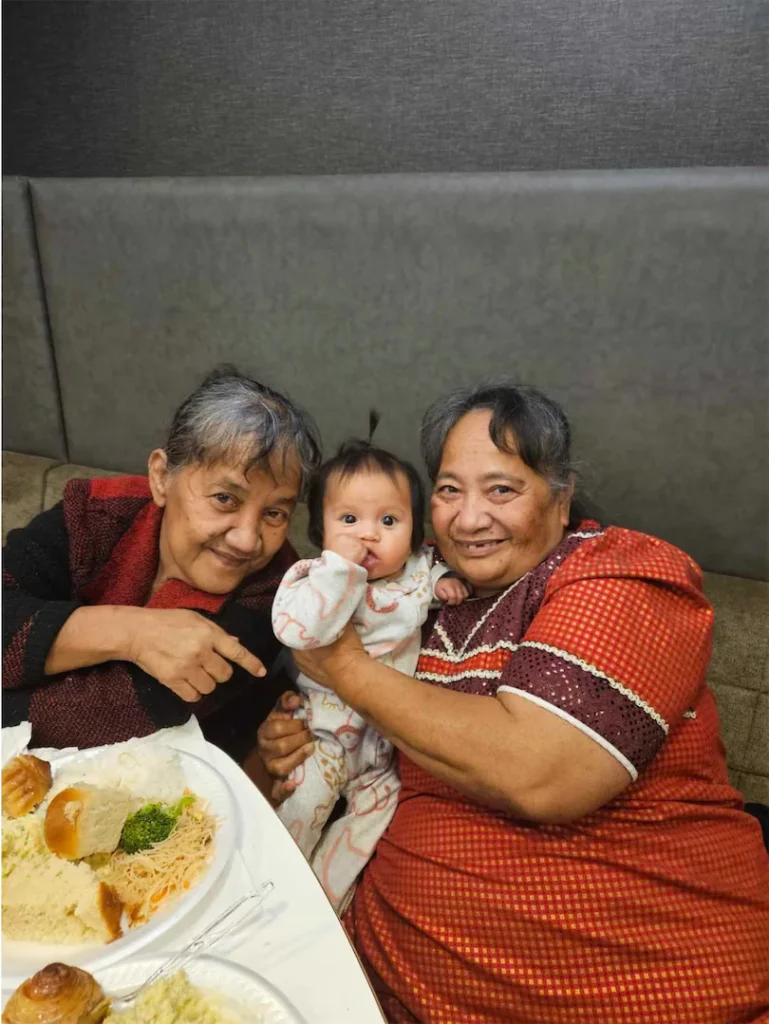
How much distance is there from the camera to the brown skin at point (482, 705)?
106 centimetres

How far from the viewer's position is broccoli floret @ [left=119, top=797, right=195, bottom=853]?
3.23 feet

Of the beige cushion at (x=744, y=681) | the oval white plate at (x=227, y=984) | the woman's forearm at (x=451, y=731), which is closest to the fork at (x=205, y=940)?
the oval white plate at (x=227, y=984)

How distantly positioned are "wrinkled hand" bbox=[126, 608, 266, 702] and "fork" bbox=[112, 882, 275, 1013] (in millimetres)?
406

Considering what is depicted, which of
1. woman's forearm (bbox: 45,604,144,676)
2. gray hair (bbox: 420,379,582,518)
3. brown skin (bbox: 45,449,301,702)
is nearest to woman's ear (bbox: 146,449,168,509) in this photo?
brown skin (bbox: 45,449,301,702)

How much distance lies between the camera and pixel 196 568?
4.75ft

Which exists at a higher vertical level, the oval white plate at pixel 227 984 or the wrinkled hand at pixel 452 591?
the wrinkled hand at pixel 452 591

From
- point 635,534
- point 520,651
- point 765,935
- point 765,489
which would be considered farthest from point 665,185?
point 765,935

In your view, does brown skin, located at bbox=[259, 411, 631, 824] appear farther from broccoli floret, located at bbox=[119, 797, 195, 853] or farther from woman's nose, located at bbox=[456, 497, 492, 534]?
broccoli floret, located at bbox=[119, 797, 195, 853]

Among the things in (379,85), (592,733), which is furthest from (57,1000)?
(379,85)

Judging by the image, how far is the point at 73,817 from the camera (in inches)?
37.9

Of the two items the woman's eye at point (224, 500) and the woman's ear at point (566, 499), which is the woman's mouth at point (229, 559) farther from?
the woman's ear at point (566, 499)

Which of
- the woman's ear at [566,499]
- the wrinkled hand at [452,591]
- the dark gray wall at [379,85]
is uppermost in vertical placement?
the dark gray wall at [379,85]

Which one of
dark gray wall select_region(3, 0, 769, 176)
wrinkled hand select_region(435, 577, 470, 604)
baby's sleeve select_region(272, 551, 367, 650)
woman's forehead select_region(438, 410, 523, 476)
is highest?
dark gray wall select_region(3, 0, 769, 176)

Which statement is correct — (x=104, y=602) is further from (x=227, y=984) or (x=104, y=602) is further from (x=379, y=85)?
(x=379, y=85)
